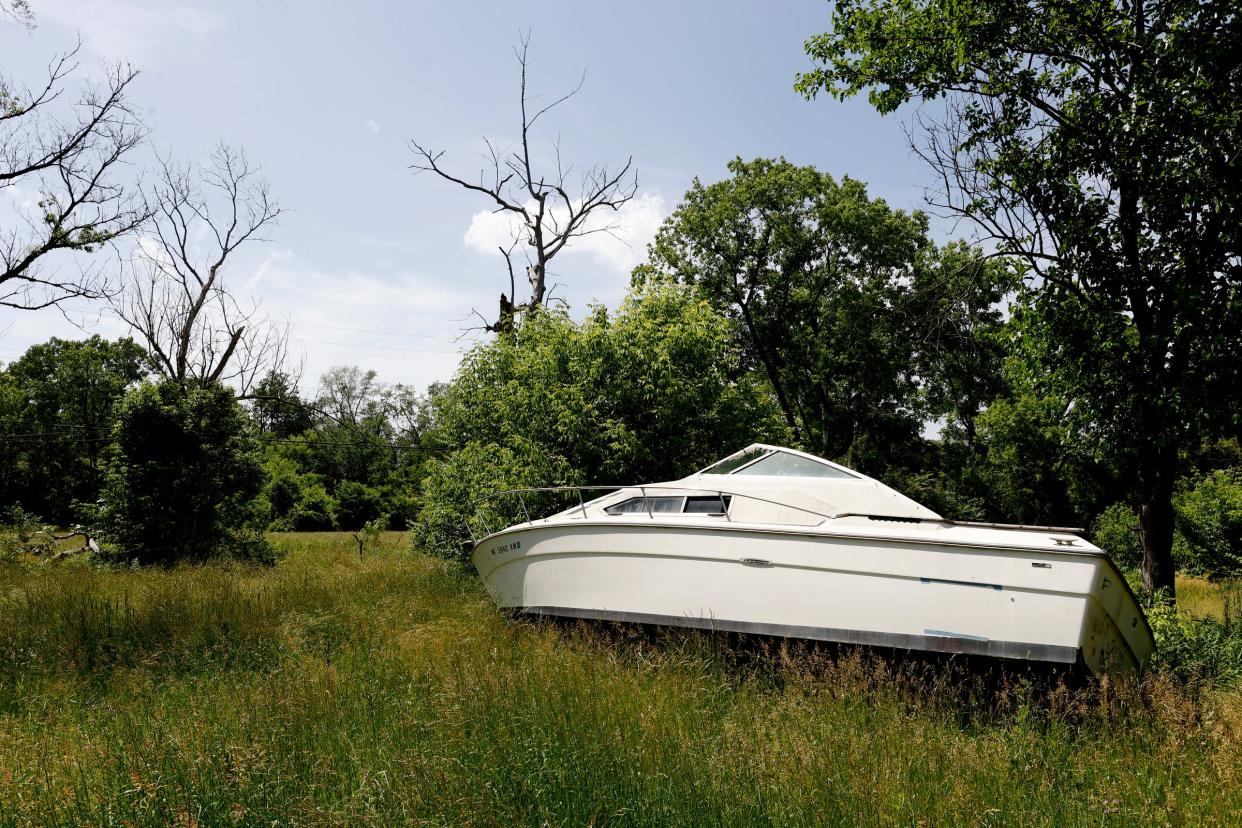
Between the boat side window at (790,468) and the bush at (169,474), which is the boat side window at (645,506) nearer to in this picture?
the boat side window at (790,468)

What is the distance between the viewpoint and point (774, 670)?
611 cm

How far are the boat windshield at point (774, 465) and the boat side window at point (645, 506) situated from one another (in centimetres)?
86

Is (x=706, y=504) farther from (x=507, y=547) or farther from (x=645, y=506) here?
(x=507, y=547)

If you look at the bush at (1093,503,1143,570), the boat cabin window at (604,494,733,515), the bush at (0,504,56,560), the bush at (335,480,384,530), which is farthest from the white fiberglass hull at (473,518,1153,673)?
the bush at (335,480,384,530)

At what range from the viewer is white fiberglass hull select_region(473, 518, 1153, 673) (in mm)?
5176

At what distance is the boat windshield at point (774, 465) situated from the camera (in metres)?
7.49

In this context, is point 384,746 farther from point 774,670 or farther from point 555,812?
point 774,670

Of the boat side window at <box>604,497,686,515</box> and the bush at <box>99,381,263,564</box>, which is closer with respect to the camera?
the boat side window at <box>604,497,686,515</box>

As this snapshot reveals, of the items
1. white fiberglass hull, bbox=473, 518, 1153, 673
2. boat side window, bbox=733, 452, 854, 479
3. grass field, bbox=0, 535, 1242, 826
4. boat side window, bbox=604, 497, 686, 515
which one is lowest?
grass field, bbox=0, 535, 1242, 826

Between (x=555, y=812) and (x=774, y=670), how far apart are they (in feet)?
10.8

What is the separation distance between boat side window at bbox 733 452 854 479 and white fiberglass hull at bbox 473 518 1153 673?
1538mm

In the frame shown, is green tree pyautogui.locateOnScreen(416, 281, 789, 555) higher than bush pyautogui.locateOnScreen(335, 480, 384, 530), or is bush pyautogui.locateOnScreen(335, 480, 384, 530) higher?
green tree pyautogui.locateOnScreen(416, 281, 789, 555)

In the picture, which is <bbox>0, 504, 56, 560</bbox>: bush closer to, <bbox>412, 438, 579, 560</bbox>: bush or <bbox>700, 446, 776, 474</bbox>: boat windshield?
<bbox>412, 438, 579, 560</bbox>: bush

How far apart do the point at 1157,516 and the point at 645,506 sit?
610 cm
